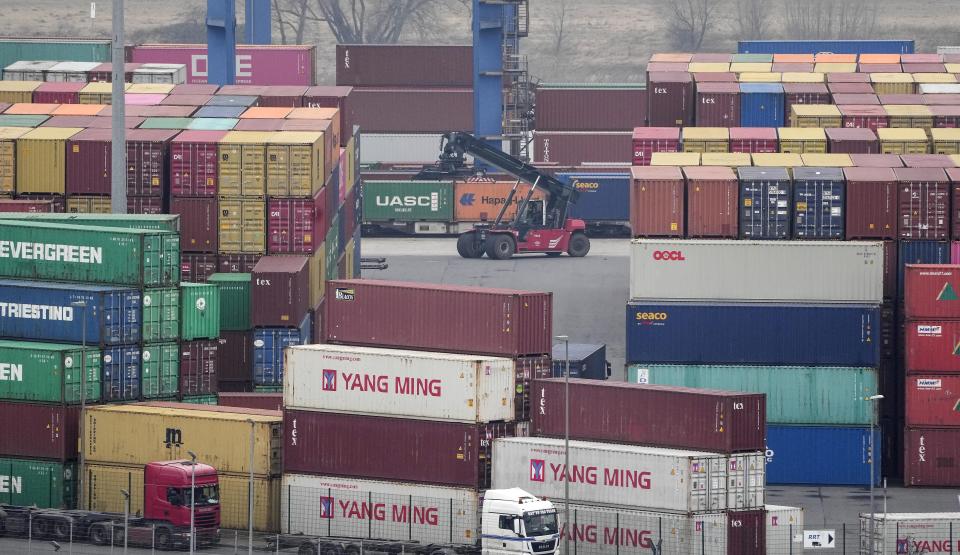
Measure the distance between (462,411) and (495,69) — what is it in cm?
6313

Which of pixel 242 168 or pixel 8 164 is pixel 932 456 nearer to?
pixel 242 168

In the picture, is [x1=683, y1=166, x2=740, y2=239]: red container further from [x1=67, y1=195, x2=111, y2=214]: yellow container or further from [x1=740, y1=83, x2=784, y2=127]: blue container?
[x1=67, y1=195, x2=111, y2=214]: yellow container

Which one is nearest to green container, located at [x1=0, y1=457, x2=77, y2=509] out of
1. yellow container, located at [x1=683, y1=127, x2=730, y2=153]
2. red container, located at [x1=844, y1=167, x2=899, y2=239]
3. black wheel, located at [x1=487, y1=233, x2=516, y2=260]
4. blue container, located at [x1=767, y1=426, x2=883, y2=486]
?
blue container, located at [x1=767, y1=426, x2=883, y2=486]

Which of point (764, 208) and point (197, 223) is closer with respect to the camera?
point (764, 208)

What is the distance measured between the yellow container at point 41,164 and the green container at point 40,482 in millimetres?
16540

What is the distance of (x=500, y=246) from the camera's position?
109875 millimetres

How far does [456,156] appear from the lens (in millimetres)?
116875

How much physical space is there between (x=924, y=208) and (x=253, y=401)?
2420 centimetres

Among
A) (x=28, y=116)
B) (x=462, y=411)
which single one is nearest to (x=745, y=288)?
(x=462, y=411)

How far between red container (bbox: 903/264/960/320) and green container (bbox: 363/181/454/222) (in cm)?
5528

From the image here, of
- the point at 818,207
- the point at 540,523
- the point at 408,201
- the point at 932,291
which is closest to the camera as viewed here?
the point at 540,523

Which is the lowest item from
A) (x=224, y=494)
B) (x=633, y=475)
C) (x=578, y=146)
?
(x=224, y=494)

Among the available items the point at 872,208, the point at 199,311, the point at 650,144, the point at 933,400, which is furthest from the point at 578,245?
the point at 199,311

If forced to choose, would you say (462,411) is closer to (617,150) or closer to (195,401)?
(195,401)
